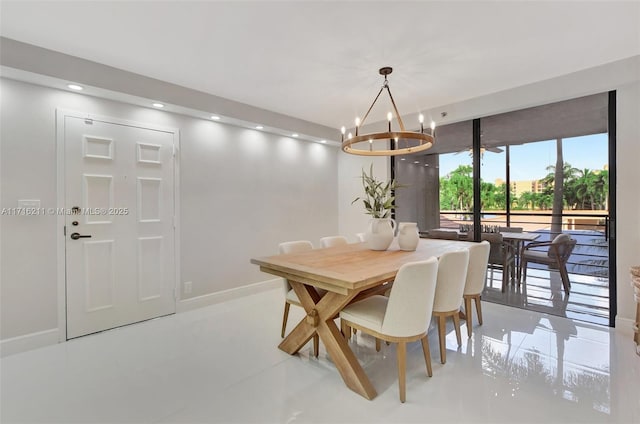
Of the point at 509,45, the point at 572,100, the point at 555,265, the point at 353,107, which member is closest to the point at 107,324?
the point at 353,107

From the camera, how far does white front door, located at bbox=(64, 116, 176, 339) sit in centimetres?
280

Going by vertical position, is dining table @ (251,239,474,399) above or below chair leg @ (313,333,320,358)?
above

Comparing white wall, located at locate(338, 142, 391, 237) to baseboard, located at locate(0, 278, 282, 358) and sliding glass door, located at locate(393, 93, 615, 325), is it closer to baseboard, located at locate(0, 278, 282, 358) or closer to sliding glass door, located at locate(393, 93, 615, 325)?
sliding glass door, located at locate(393, 93, 615, 325)

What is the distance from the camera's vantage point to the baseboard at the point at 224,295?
138 inches

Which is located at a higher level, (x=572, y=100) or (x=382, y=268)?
(x=572, y=100)

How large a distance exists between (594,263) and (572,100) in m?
1.71

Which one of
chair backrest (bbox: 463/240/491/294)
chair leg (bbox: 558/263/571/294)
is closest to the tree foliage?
chair leg (bbox: 558/263/571/294)

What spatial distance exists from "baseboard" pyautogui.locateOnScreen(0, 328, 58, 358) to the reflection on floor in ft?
15.2

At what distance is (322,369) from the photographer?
88.4 inches

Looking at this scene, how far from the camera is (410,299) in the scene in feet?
6.14

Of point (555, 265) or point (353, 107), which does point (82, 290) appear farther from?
point (555, 265)

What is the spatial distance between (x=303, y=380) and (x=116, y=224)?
2418mm

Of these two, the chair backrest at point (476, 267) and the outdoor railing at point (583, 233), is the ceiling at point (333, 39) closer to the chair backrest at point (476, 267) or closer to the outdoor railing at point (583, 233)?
the outdoor railing at point (583, 233)

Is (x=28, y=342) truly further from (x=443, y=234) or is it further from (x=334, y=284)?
(x=443, y=234)
